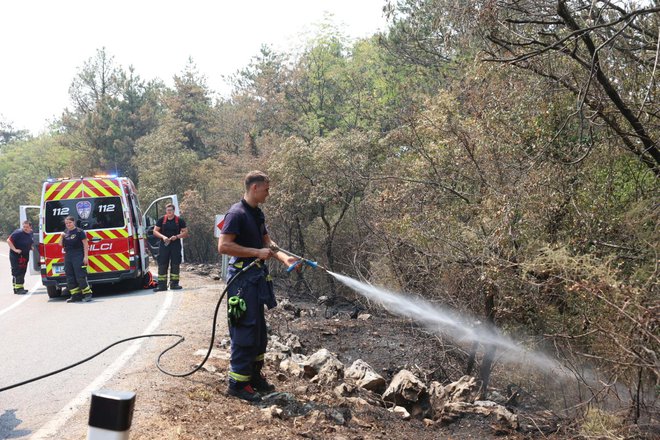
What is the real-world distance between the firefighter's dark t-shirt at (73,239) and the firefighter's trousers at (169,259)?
A: 1.68 m

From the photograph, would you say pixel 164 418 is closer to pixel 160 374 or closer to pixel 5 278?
pixel 160 374

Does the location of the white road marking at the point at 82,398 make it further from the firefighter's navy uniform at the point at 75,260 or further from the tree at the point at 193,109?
the tree at the point at 193,109

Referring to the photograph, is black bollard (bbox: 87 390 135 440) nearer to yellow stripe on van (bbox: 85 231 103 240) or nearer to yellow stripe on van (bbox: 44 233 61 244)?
yellow stripe on van (bbox: 85 231 103 240)

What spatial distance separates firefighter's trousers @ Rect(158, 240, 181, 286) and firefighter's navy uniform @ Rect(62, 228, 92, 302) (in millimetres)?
1642

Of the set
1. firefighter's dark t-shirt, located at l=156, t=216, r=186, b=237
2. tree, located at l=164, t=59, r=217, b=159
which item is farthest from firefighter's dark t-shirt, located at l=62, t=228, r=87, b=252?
tree, located at l=164, t=59, r=217, b=159

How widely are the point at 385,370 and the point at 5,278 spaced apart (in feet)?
52.8

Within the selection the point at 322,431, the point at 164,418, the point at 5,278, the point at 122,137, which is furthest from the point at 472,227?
the point at 122,137

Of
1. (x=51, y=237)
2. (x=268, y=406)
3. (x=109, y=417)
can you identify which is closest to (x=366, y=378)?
(x=268, y=406)

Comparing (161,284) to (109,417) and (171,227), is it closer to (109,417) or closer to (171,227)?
(171,227)

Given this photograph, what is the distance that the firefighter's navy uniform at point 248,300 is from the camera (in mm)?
5453

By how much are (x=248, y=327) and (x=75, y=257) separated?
8303 millimetres

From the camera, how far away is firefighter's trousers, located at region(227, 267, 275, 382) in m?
5.45

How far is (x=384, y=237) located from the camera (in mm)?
11117

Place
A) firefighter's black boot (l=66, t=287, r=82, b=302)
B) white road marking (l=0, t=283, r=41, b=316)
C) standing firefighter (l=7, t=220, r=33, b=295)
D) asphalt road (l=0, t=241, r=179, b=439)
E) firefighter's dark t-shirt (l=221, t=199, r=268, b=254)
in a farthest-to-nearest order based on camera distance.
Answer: standing firefighter (l=7, t=220, r=33, b=295) < firefighter's black boot (l=66, t=287, r=82, b=302) < white road marking (l=0, t=283, r=41, b=316) < firefighter's dark t-shirt (l=221, t=199, r=268, b=254) < asphalt road (l=0, t=241, r=179, b=439)
